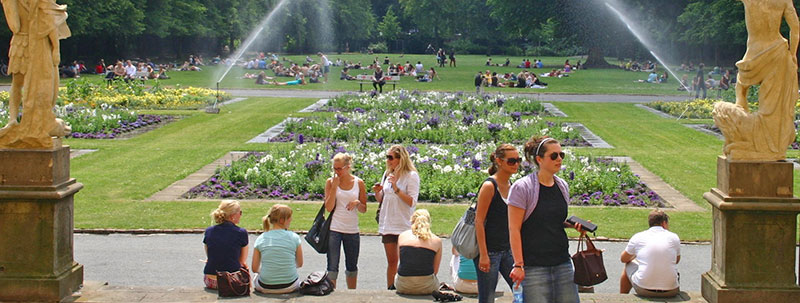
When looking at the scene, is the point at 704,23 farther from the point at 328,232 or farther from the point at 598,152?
the point at 328,232

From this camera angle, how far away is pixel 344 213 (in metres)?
9.55

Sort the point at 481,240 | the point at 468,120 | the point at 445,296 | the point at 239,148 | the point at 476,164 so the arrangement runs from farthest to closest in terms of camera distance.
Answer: the point at 468,120
the point at 239,148
the point at 476,164
the point at 445,296
the point at 481,240

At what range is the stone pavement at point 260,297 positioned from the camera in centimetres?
836

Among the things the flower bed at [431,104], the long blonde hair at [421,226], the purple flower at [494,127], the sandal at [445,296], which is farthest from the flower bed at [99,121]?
the sandal at [445,296]

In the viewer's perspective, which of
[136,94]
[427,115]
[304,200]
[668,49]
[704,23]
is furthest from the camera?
[668,49]

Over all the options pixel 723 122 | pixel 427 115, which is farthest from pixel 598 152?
pixel 723 122

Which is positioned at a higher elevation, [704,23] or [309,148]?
[704,23]

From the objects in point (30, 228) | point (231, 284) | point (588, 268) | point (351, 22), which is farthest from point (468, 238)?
point (351, 22)

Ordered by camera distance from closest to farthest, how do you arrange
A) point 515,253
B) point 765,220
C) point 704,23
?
point 515,253 → point 765,220 → point 704,23

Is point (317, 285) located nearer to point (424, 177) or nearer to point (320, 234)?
point (320, 234)

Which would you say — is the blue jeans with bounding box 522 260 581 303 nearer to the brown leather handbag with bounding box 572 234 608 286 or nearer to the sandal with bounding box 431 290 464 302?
the brown leather handbag with bounding box 572 234 608 286

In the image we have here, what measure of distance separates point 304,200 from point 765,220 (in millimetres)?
8824

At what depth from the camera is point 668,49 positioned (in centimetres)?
8006

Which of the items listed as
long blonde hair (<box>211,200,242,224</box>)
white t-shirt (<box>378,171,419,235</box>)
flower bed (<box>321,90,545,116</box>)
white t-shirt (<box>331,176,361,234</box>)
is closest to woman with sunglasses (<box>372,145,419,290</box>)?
white t-shirt (<box>378,171,419,235</box>)
